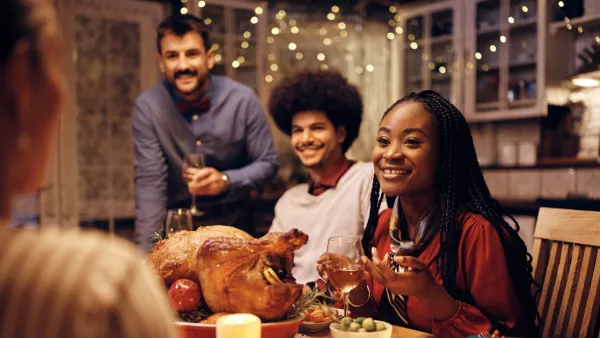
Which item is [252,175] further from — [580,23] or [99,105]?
[580,23]

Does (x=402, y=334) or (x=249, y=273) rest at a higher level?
(x=249, y=273)

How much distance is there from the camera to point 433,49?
213 inches

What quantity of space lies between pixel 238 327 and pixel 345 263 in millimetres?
366

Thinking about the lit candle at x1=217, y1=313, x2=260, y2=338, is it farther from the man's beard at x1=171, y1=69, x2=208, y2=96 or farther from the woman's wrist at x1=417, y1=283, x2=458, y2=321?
the man's beard at x1=171, y1=69, x2=208, y2=96

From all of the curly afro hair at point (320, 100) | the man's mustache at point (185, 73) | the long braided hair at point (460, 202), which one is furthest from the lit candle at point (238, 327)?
the man's mustache at point (185, 73)

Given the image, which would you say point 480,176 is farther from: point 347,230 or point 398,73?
point 398,73

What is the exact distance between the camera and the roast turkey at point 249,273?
1.13 metres

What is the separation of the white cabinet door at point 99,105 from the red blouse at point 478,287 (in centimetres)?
338

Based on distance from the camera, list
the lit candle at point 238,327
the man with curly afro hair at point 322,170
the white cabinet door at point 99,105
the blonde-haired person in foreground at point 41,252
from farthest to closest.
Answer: the white cabinet door at point 99,105 < the man with curly afro hair at point 322,170 < the lit candle at point 238,327 < the blonde-haired person in foreground at point 41,252

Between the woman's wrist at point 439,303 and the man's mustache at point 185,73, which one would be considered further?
the man's mustache at point 185,73

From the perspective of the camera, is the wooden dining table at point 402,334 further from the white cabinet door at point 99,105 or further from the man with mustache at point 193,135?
the white cabinet door at point 99,105

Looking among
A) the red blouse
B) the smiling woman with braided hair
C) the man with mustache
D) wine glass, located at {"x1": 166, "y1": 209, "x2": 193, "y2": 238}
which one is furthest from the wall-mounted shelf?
wine glass, located at {"x1": 166, "y1": 209, "x2": 193, "y2": 238}

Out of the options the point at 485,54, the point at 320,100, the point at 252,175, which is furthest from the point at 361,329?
the point at 485,54

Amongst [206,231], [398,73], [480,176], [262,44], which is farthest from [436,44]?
[206,231]
